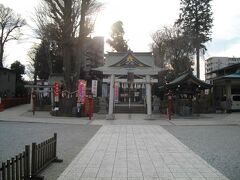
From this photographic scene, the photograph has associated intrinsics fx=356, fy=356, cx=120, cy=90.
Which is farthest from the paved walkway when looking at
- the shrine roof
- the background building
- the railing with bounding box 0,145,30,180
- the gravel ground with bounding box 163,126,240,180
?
the background building

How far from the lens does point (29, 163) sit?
7.16 metres

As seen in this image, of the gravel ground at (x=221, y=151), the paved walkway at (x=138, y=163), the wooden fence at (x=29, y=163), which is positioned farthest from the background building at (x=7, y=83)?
the wooden fence at (x=29, y=163)

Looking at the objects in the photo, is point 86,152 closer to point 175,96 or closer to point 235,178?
point 235,178

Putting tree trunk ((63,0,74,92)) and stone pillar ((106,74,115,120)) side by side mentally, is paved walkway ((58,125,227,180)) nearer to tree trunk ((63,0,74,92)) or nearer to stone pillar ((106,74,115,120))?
stone pillar ((106,74,115,120))

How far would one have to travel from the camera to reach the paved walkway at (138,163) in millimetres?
7910

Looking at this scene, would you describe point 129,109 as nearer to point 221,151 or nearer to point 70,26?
point 70,26

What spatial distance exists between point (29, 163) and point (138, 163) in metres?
3.18

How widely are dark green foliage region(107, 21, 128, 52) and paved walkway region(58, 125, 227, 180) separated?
5051cm

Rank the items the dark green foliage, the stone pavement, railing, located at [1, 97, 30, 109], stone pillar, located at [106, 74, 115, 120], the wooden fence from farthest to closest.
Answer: the dark green foliage, railing, located at [1, 97, 30, 109], stone pillar, located at [106, 74, 115, 120], the stone pavement, the wooden fence

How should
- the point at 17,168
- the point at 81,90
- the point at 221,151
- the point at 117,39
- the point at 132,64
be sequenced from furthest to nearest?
the point at 117,39, the point at 81,90, the point at 132,64, the point at 221,151, the point at 17,168

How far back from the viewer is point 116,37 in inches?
2525

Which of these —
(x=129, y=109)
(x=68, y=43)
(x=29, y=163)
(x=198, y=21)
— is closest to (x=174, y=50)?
(x=198, y=21)

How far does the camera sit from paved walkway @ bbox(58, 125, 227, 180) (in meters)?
7.91

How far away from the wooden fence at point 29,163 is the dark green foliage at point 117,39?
54.2 meters
